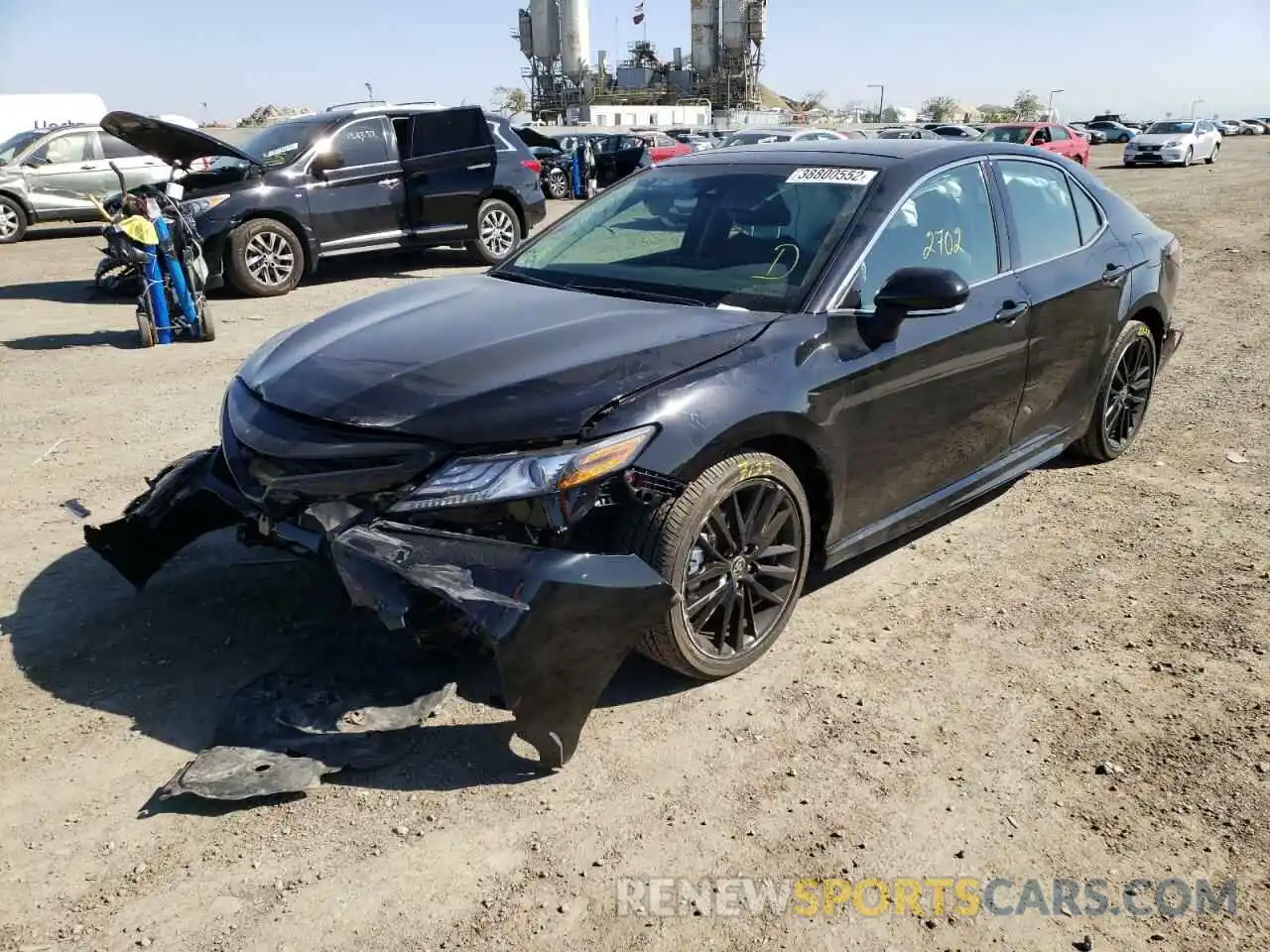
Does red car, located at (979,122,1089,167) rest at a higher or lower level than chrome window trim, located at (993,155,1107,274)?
lower

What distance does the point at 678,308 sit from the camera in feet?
11.3

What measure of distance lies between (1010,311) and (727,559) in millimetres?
1773

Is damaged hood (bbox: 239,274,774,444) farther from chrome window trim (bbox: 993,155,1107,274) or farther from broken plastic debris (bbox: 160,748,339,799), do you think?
chrome window trim (bbox: 993,155,1107,274)

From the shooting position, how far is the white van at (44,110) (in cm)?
2288

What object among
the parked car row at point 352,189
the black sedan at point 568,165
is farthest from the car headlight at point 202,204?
the black sedan at point 568,165

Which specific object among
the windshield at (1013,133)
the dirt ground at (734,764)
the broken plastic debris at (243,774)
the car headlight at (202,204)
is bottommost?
the dirt ground at (734,764)

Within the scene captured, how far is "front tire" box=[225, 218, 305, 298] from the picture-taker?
10096 millimetres

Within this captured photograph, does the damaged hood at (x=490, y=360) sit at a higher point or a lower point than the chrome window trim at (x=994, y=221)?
lower

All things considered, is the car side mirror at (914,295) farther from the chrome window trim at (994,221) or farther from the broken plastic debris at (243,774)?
the broken plastic debris at (243,774)

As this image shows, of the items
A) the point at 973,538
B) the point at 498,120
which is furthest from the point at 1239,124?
the point at 973,538

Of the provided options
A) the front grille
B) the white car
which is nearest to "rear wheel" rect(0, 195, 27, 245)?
the front grille

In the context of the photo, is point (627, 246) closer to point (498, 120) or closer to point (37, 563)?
point (37, 563)

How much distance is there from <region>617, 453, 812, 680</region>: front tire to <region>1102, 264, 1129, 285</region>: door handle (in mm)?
2351

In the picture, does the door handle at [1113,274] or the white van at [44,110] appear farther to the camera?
the white van at [44,110]
